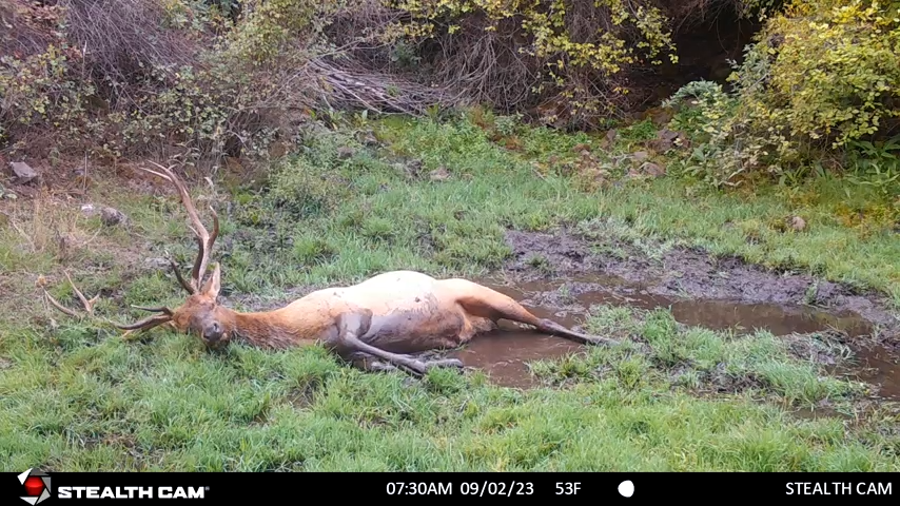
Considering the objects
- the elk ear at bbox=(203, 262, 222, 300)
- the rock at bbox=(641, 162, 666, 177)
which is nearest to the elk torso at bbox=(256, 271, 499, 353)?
the elk ear at bbox=(203, 262, 222, 300)

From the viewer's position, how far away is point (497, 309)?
6539mm

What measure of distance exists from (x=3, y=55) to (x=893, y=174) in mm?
10241

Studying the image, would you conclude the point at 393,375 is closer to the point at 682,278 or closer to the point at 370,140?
the point at 682,278

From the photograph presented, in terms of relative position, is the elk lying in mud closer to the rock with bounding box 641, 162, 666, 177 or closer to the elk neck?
the elk neck

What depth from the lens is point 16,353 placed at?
5.75 metres

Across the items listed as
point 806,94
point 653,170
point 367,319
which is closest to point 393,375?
point 367,319

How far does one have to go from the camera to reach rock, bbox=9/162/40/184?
900 centimetres

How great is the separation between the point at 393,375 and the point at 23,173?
5.80 meters

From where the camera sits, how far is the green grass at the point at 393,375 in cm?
454

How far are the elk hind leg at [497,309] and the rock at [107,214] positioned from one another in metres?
3.94

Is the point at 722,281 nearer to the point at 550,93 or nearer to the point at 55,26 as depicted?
the point at 550,93
